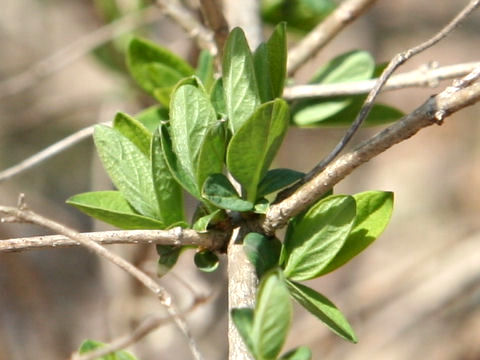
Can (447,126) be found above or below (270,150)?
above

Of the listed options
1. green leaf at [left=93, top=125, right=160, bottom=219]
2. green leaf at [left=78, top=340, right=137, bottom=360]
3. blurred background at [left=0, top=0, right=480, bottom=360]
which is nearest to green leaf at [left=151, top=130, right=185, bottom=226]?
green leaf at [left=93, top=125, right=160, bottom=219]

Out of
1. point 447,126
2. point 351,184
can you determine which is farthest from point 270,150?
point 447,126

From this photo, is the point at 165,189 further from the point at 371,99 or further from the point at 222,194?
the point at 371,99

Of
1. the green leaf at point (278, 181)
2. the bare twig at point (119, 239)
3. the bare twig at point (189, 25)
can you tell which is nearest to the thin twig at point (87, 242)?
the bare twig at point (119, 239)

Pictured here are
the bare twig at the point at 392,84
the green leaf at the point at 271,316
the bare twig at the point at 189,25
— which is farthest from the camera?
the bare twig at the point at 189,25

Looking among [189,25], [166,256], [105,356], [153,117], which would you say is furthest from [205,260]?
[189,25]

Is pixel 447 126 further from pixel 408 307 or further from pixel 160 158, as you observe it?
pixel 160 158

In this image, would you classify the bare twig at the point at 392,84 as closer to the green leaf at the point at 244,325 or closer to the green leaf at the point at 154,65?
the green leaf at the point at 154,65
